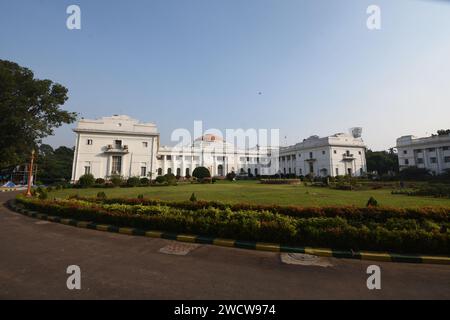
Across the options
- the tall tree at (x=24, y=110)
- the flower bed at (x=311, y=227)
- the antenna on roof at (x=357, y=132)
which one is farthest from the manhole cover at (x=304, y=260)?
the antenna on roof at (x=357, y=132)

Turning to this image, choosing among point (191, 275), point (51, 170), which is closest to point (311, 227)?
point (191, 275)

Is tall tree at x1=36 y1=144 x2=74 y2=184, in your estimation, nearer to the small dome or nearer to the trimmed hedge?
the small dome

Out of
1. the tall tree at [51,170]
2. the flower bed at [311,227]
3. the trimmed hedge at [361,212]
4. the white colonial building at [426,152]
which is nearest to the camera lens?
the flower bed at [311,227]

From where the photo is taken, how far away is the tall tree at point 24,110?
879 inches

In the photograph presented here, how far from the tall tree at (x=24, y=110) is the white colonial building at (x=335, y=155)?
4641 centimetres

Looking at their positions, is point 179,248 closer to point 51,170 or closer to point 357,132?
point 51,170

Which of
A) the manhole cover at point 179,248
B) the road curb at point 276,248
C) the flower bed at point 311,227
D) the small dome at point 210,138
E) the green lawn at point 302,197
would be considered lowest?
the manhole cover at point 179,248

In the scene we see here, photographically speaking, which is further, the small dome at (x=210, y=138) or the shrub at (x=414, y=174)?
the small dome at (x=210, y=138)

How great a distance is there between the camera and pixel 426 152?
47094mm

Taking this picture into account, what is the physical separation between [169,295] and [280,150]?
212 ft

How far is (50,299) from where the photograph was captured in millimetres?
3213

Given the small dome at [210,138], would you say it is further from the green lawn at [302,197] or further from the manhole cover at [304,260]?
the manhole cover at [304,260]

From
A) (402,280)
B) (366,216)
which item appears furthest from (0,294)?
(366,216)
